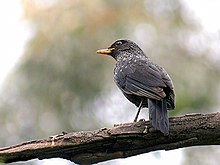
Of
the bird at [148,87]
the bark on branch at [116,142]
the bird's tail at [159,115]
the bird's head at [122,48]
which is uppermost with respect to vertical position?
the bird's head at [122,48]

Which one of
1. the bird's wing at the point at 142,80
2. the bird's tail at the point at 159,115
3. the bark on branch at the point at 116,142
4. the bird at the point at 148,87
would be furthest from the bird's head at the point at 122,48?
the bark on branch at the point at 116,142

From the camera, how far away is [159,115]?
330 centimetres

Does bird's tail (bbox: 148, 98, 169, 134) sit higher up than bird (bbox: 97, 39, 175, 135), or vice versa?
bird (bbox: 97, 39, 175, 135)

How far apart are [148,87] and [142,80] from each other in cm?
12

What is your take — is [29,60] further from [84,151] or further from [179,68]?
[84,151]

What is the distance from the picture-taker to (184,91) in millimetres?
6754

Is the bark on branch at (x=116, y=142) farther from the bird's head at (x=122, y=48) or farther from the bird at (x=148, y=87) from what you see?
the bird's head at (x=122, y=48)

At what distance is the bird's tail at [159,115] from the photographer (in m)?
3.12

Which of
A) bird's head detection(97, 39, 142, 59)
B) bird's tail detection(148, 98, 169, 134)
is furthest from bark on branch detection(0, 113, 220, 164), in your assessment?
bird's head detection(97, 39, 142, 59)

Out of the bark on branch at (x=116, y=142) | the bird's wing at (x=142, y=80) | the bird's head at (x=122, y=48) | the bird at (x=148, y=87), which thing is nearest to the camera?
the bark on branch at (x=116, y=142)

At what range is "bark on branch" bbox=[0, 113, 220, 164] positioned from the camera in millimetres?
3109

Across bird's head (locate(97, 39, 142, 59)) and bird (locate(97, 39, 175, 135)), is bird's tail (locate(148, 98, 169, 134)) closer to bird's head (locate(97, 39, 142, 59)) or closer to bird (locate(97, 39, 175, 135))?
bird (locate(97, 39, 175, 135))

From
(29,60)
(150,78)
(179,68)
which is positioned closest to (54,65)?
(29,60)

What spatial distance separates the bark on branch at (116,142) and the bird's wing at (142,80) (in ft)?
0.98
